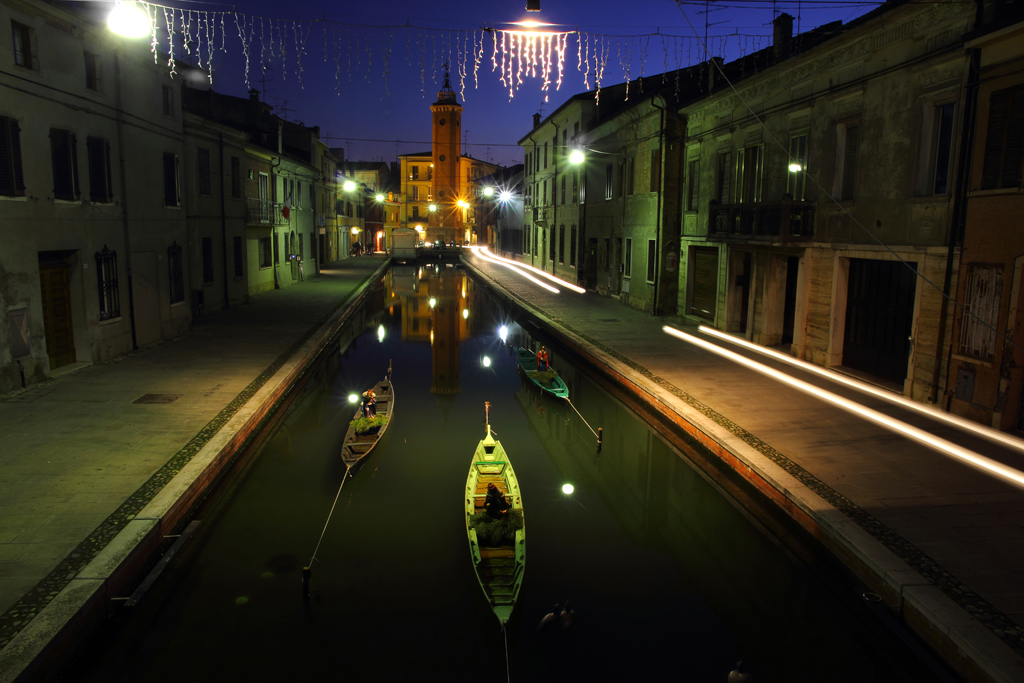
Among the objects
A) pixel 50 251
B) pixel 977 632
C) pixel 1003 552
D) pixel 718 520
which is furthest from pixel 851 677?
pixel 50 251

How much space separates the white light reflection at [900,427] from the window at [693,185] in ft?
25.5

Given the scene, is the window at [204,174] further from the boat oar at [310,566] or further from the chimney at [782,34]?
the chimney at [782,34]

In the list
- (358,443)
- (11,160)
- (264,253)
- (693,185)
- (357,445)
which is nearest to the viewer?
(357,445)

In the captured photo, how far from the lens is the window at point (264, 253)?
3316 centimetres

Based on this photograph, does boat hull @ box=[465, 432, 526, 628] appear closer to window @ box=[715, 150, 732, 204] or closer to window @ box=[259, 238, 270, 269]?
window @ box=[715, 150, 732, 204]

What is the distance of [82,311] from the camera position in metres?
15.5

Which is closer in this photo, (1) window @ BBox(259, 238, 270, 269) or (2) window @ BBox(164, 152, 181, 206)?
(2) window @ BBox(164, 152, 181, 206)

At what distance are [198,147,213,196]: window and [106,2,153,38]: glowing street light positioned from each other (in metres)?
9.10

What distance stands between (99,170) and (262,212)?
649 inches

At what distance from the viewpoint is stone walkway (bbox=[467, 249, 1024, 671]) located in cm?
694

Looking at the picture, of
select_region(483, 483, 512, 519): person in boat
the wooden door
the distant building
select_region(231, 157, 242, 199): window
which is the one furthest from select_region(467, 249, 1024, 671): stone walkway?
the distant building

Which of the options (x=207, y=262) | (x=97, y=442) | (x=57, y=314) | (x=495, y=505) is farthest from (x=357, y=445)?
(x=207, y=262)

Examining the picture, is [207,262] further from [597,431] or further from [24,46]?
[597,431]

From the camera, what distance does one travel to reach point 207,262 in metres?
25.7
